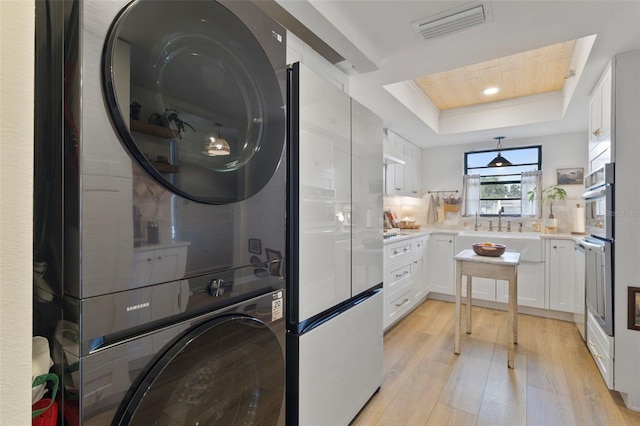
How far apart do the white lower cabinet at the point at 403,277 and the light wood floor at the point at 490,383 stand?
241 millimetres

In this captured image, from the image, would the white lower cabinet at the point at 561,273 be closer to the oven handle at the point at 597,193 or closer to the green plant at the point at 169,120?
the oven handle at the point at 597,193

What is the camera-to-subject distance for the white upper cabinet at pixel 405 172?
3941 millimetres

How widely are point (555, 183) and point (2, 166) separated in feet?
17.0

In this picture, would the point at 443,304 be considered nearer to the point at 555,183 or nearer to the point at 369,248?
the point at 555,183

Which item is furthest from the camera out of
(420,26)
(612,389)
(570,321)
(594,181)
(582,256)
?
(570,321)

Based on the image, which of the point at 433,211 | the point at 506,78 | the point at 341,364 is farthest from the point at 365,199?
the point at 433,211

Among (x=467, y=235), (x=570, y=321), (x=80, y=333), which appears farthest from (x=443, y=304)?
(x=80, y=333)

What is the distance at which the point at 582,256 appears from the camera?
2.74m

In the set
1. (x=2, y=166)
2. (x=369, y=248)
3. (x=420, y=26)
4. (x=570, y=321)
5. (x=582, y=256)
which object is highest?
(x=420, y=26)

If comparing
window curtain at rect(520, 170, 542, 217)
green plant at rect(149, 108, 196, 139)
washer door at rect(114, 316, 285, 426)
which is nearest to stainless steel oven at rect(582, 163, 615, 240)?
window curtain at rect(520, 170, 542, 217)

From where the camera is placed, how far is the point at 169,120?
27.6 inches

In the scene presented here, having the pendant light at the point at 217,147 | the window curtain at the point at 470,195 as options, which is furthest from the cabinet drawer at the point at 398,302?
the pendant light at the point at 217,147

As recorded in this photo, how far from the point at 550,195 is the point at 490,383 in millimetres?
3014

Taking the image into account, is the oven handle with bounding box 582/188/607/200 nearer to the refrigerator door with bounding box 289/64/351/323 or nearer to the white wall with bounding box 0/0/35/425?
the refrigerator door with bounding box 289/64/351/323
